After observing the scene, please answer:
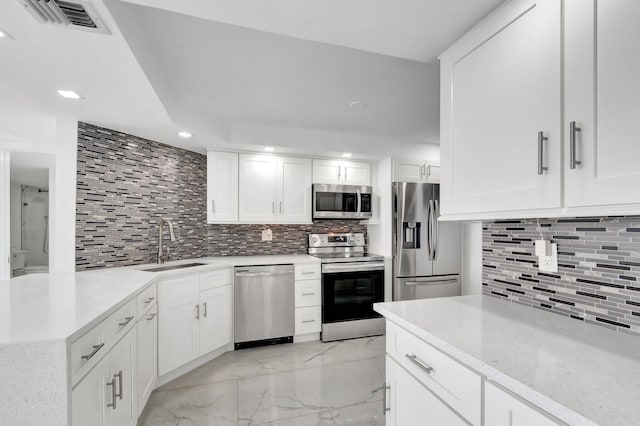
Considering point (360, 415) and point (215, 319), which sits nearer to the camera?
point (360, 415)

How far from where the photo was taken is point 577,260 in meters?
1.16

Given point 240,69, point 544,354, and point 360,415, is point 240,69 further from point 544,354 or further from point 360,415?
point 360,415

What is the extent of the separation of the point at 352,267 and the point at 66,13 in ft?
9.65

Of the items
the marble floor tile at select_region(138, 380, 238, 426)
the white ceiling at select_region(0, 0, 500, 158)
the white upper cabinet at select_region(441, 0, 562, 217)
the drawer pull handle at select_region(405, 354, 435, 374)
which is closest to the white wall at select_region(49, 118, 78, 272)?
the white ceiling at select_region(0, 0, 500, 158)

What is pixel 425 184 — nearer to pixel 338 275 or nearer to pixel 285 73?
pixel 338 275

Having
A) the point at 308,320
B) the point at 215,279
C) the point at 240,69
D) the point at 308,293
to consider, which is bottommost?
the point at 308,320

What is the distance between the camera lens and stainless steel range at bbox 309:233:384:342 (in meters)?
3.19

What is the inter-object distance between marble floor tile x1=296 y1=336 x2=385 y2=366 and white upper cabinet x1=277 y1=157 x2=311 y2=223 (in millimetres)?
1425

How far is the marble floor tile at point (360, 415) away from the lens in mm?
1861

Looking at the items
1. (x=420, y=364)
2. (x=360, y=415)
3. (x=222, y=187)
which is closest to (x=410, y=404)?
(x=420, y=364)

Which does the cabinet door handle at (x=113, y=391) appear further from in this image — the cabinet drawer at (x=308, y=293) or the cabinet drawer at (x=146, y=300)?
the cabinet drawer at (x=308, y=293)

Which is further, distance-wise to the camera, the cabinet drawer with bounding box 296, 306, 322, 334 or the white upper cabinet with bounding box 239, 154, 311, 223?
the white upper cabinet with bounding box 239, 154, 311, 223

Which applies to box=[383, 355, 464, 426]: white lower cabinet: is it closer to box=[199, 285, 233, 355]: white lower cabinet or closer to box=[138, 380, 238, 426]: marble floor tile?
box=[138, 380, 238, 426]: marble floor tile

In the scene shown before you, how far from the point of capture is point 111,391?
136cm
